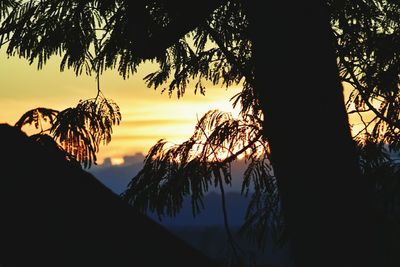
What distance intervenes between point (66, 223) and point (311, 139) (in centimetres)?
78

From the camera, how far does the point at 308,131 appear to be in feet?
4.91

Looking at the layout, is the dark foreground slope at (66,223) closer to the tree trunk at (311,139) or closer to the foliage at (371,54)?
the tree trunk at (311,139)

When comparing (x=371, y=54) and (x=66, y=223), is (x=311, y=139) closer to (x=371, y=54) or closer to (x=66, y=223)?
(x=66, y=223)

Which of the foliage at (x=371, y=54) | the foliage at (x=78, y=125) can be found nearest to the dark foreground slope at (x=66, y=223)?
the foliage at (x=78, y=125)

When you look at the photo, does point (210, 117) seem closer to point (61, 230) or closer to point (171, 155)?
point (171, 155)

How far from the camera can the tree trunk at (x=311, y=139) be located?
146 centimetres

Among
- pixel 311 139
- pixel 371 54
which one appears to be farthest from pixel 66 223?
pixel 371 54

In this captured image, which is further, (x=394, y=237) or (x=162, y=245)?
(x=394, y=237)

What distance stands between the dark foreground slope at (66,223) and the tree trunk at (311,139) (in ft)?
1.39

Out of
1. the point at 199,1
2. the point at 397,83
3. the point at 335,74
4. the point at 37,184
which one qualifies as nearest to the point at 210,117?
the point at 397,83

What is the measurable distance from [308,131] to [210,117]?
2.26m

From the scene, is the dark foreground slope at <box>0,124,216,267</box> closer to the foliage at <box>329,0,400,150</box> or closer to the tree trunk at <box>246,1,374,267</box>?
the tree trunk at <box>246,1,374,267</box>

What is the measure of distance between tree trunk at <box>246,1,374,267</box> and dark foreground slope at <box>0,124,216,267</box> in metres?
0.42

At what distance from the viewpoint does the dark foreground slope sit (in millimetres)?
1107
